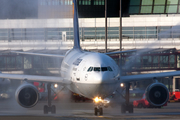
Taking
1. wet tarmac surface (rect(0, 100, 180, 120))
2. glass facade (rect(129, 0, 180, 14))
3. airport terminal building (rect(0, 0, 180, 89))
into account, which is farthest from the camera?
glass facade (rect(129, 0, 180, 14))

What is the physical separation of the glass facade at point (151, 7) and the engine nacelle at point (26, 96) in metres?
37.7

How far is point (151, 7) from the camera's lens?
62031 mm

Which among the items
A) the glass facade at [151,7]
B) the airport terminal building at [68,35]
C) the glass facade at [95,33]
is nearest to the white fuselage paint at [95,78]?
the airport terminal building at [68,35]

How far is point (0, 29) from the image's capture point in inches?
2205

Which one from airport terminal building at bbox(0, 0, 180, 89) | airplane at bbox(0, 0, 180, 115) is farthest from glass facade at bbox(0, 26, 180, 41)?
airplane at bbox(0, 0, 180, 115)

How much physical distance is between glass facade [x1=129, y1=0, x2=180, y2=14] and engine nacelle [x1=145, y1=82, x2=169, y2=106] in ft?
116

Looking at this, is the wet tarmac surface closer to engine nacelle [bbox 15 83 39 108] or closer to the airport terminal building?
engine nacelle [bbox 15 83 39 108]

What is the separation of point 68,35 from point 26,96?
29645mm

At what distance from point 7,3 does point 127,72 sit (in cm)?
2090

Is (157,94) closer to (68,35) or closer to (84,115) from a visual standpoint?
(84,115)

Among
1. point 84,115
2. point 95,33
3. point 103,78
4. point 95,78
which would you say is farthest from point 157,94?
point 95,33

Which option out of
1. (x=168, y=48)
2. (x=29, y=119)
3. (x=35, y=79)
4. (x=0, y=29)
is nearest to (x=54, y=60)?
(x=0, y=29)

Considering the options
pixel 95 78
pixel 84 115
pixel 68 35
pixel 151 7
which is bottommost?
pixel 84 115

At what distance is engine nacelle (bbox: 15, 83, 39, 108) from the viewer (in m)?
27.6
